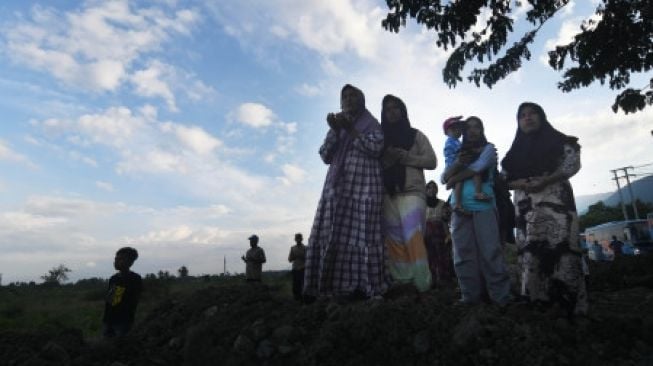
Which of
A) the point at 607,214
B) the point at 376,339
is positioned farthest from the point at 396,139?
the point at 607,214

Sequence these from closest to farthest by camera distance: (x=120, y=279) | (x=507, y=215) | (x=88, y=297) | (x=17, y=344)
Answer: (x=17, y=344)
(x=120, y=279)
(x=507, y=215)
(x=88, y=297)

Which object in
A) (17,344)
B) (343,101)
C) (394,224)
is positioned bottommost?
(17,344)

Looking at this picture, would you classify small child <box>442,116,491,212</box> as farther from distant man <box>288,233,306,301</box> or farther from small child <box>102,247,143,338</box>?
distant man <box>288,233,306,301</box>

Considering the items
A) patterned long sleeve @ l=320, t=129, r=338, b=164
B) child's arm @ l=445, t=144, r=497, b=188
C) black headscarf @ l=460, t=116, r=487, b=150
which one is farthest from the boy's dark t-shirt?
black headscarf @ l=460, t=116, r=487, b=150

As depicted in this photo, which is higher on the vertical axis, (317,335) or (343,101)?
(343,101)

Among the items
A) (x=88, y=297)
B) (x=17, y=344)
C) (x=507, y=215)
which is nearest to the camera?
(x=17, y=344)

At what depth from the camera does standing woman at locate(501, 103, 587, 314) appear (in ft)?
10.9

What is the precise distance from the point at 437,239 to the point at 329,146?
13.6 ft

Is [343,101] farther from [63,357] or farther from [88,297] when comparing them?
[88,297]

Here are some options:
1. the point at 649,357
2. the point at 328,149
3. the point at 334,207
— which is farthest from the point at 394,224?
the point at 649,357

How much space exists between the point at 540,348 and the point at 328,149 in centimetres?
207

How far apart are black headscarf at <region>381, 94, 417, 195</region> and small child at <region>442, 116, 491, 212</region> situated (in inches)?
18.7

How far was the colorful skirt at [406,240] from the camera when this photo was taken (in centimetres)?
360

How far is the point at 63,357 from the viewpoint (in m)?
3.19
